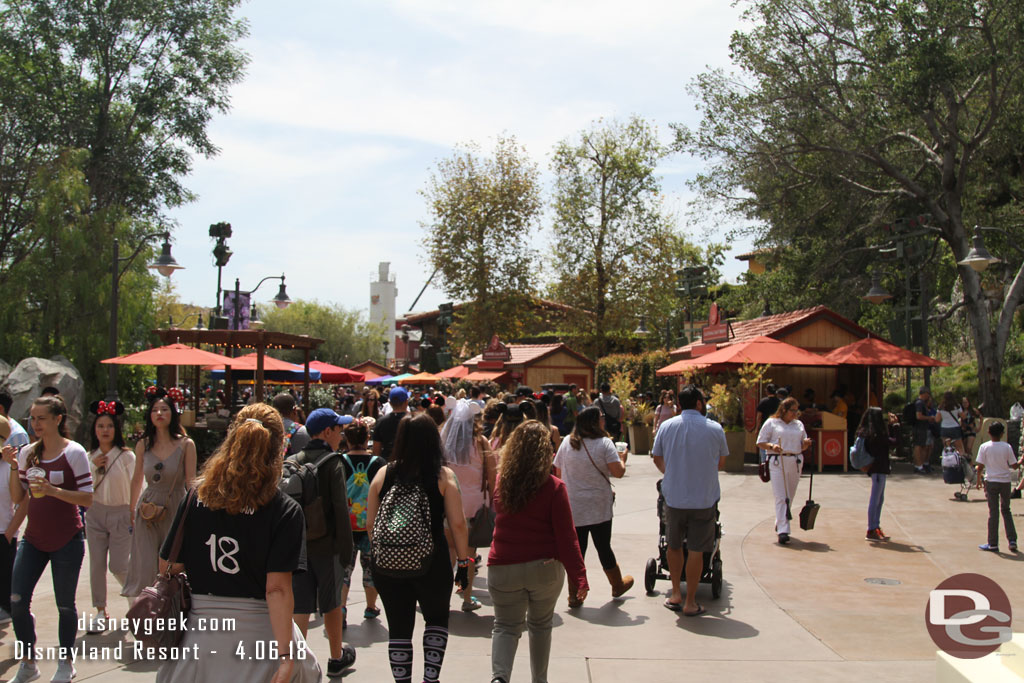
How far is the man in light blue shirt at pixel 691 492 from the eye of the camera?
23.0ft

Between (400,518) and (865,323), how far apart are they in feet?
108

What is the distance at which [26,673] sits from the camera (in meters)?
5.25

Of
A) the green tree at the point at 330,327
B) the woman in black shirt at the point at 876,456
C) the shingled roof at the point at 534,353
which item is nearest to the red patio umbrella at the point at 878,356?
the woman in black shirt at the point at 876,456

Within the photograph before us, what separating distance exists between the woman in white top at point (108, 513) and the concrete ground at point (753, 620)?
1.67 feet

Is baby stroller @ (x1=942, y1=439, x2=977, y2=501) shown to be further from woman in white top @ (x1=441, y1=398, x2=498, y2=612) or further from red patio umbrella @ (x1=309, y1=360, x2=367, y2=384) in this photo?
red patio umbrella @ (x1=309, y1=360, x2=367, y2=384)

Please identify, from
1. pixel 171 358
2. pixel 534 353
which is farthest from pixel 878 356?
pixel 171 358

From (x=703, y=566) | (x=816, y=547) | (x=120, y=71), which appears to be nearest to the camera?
(x=703, y=566)

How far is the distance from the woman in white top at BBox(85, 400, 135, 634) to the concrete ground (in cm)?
51

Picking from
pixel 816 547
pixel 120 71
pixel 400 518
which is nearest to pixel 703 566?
pixel 816 547

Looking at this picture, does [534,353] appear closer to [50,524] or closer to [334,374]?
[334,374]

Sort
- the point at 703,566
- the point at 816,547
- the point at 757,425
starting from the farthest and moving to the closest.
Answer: the point at 757,425 < the point at 816,547 < the point at 703,566

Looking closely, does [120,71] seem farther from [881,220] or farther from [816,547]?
[816,547]

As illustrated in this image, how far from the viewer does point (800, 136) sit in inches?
891

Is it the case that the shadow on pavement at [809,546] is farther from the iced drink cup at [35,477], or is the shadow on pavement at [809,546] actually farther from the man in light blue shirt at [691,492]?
the iced drink cup at [35,477]
